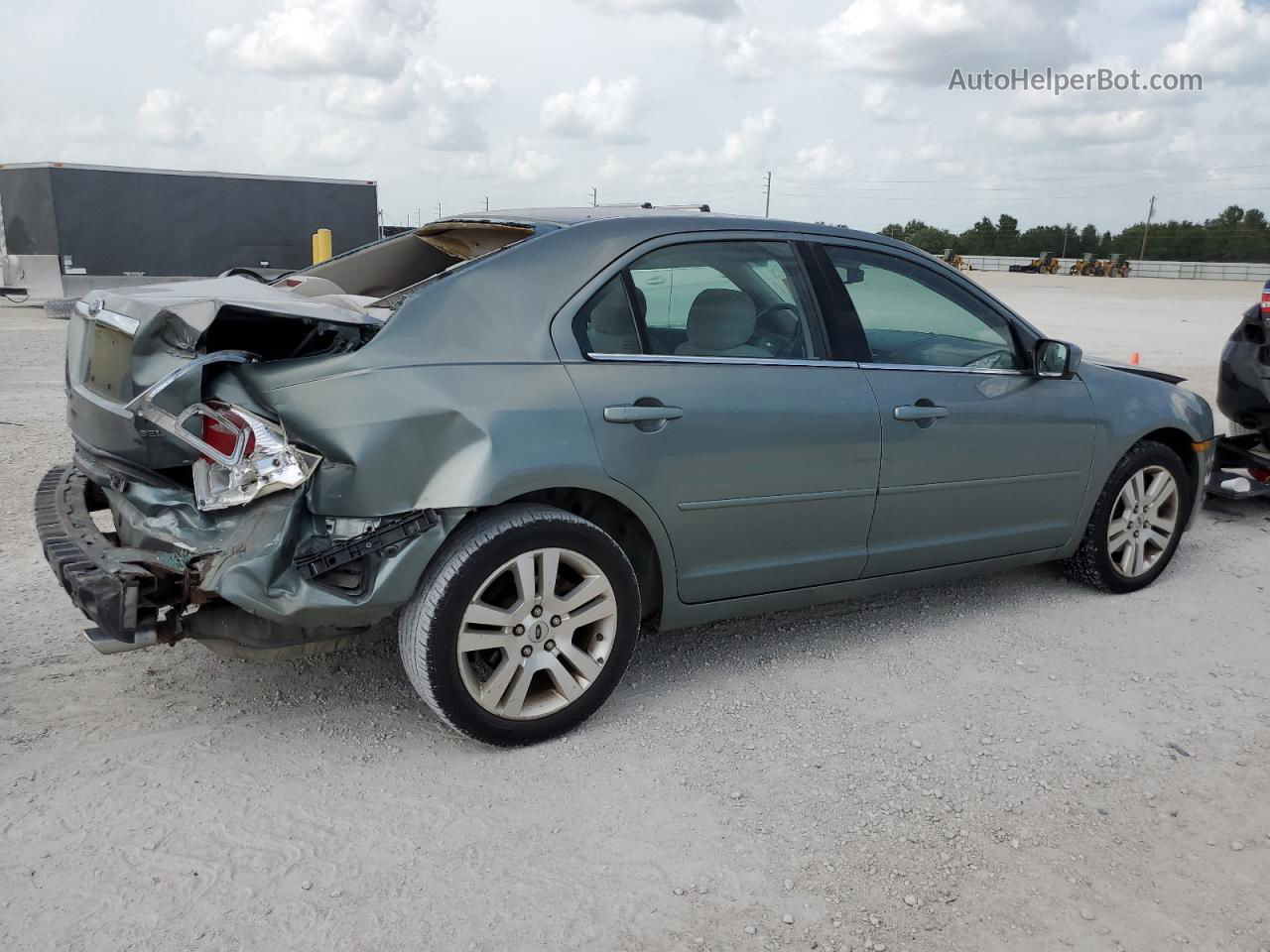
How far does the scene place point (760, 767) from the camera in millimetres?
3271

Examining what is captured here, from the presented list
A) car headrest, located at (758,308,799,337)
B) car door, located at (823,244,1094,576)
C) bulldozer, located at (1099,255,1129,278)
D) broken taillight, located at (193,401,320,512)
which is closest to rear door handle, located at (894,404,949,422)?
car door, located at (823,244,1094,576)

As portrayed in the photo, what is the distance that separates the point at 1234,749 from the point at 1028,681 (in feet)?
2.30

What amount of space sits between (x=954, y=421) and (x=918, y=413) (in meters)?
0.20

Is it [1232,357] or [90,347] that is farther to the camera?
[1232,357]

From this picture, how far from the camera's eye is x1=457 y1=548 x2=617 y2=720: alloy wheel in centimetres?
317

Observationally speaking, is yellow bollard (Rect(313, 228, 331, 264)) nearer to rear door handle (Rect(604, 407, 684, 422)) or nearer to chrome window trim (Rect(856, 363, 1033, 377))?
chrome window trim (Rect(856, 363, 1033, 377))

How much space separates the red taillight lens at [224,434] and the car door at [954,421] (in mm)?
2110

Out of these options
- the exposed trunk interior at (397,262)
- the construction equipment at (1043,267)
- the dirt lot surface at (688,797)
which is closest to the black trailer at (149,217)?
the exposed trunk interior at (397,262)

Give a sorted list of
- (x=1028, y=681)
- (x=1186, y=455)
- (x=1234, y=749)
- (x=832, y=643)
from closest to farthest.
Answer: (x=1234, y=749) < (x=1028, y=681) < (x=832, y=643) < (x=1186, y=455)

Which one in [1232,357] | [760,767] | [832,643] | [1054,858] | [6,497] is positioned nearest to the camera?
[1054,858]

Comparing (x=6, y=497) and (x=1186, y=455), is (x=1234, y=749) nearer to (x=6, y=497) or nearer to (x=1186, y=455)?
(x=1186, y=455)

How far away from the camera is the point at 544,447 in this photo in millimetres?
3164

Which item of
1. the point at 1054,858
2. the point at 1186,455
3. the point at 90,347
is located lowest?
Result: the point at 1054,858

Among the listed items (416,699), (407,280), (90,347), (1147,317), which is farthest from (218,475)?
(1147,317)
